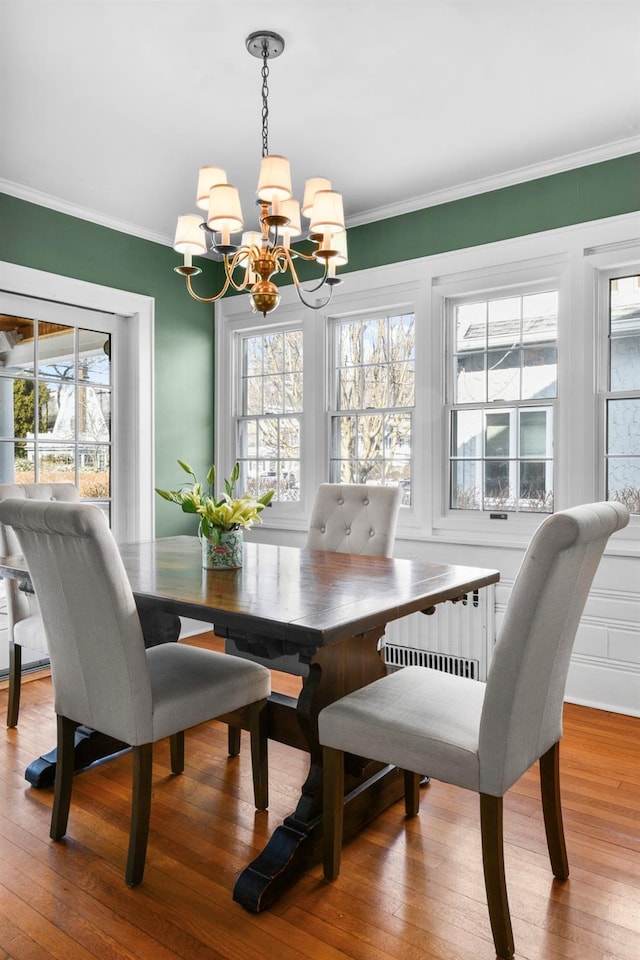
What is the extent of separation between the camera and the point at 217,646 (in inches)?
167

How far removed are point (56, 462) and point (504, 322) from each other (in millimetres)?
2727

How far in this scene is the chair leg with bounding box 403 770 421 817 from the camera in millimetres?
2236

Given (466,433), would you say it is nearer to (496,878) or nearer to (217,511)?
(217,511)

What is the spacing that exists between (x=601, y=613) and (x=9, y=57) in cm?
347

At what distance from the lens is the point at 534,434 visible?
11.6 feet

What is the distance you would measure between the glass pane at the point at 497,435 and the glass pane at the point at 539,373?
167mm

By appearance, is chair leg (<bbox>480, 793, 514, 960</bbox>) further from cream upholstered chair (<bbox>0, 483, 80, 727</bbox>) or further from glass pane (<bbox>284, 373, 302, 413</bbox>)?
glass pane (<bbox>284, 373, 302, 413</bbox>)

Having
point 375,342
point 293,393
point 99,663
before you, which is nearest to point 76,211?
point 293,393

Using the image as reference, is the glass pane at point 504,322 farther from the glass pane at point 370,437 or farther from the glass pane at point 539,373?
the glass pane at point 370,437

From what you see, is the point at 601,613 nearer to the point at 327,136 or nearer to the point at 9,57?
the point at 327,136

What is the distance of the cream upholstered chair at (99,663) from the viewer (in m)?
1.78

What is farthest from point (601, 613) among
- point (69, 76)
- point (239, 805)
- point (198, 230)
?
point (69, 76)

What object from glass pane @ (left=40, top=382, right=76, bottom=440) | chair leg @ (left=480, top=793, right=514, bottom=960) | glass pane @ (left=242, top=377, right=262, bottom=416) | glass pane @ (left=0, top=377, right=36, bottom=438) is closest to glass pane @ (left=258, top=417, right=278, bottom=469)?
glass pane @ (left=242, top=377, right=262, bottom=416)

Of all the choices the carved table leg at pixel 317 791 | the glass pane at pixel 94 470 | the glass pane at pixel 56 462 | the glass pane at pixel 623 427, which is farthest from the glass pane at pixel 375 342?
the carved table leg at pixel 317 791
